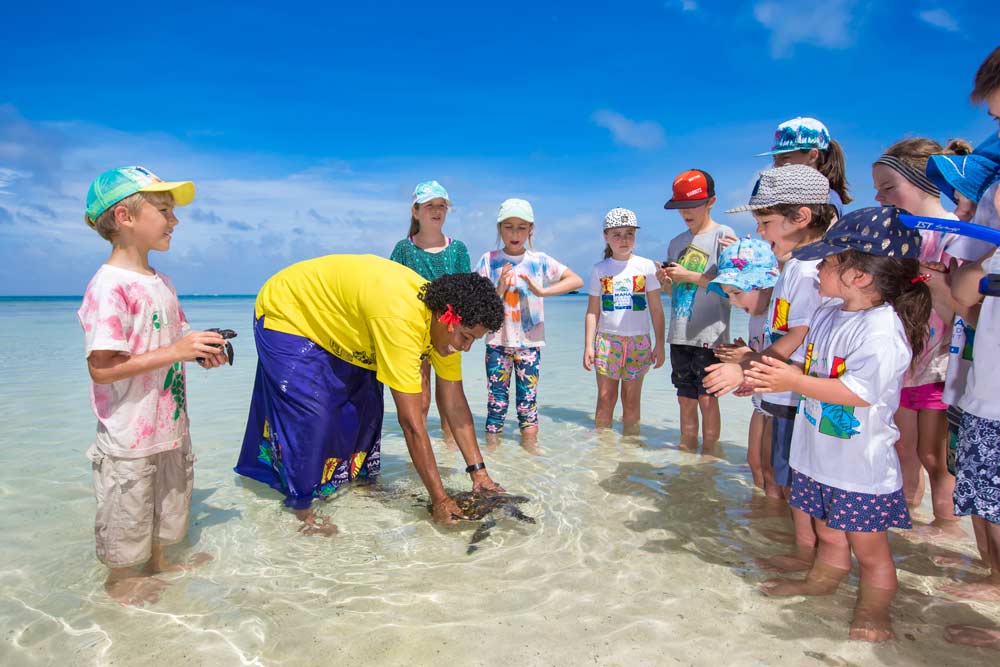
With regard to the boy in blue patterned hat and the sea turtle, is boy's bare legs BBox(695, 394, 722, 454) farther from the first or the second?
the sea turtle

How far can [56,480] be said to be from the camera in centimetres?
400

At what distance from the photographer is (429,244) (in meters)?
4.66

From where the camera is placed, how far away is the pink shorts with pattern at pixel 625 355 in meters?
5.01

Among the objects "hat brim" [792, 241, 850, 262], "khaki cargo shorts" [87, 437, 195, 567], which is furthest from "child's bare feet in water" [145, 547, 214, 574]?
"hat brim" [792, 241, 850, 262]

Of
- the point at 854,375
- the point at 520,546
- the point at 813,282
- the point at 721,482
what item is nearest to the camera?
the point at 854,375

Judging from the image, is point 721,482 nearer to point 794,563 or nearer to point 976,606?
point 794,563

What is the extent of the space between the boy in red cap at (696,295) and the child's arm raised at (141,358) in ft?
10.1

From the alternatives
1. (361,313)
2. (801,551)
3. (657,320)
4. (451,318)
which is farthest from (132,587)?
(657,320)

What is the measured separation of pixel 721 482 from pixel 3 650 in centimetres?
394

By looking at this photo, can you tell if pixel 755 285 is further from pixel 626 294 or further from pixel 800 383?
pixel 626 294

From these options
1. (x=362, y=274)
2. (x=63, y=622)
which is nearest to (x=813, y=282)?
(x=362, y=274)

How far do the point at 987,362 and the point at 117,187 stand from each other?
3.58 m

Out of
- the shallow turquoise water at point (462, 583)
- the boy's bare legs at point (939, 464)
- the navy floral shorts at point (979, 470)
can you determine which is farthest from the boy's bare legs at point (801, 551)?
the boy's bare legs at point (939, 464)

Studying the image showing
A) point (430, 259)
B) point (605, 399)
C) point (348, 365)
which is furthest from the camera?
point (605, 399)
